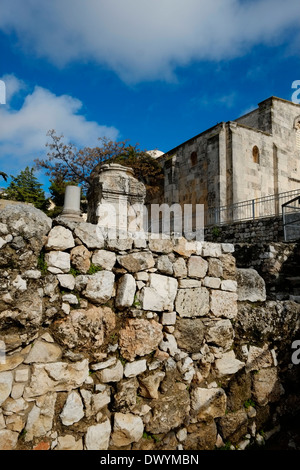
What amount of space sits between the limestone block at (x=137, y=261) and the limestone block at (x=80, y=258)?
315 mm

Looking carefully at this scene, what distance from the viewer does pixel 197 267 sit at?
3354 mm

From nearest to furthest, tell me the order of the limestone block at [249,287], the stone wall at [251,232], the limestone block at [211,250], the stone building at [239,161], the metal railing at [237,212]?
the limestone block at [211,250] < the limestone block at [249,287] < the stone wall at [251,232] < the metal railing at [237,212] < the stone building at [239,161]

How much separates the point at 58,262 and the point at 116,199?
2.91m

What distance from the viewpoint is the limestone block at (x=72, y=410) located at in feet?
8.40

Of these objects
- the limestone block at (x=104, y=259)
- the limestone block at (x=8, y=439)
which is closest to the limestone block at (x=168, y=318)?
the limestone block at (x=104, y=259)

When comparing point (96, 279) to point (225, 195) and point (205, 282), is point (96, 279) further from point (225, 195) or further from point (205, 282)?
point (225, 195)

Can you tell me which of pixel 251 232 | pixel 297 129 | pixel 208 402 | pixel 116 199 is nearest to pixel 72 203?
pixel 116 199

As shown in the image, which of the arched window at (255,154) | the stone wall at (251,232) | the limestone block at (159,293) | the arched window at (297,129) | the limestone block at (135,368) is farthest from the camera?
the arched window at (297,129)

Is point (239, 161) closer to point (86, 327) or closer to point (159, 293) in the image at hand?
point (159, 293)

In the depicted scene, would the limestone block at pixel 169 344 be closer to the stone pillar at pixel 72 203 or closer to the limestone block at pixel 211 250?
the limestone block at pixel 211 250

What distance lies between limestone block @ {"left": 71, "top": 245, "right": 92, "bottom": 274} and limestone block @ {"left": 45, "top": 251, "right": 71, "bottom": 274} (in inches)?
2.0
